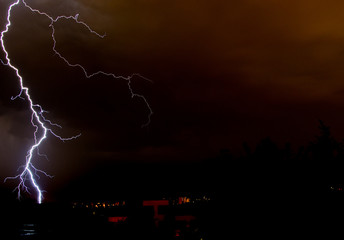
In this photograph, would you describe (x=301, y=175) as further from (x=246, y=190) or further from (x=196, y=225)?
(x=196, y=225)

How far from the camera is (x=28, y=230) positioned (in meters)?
5.69

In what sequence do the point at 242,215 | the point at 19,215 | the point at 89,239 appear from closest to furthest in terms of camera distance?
the point at 242,215
the point at 89,239
the point at 19,215

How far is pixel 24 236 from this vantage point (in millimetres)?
5398

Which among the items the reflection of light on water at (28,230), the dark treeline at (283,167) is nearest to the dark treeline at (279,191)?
the dark treeline at (283,167)

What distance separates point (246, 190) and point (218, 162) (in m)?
0.43

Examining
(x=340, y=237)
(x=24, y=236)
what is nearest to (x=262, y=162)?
(x=340, y=237)

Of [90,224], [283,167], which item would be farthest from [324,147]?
[90,224]

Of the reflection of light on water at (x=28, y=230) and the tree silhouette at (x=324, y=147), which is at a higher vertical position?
the tree silhouette at (x=324, y=147)

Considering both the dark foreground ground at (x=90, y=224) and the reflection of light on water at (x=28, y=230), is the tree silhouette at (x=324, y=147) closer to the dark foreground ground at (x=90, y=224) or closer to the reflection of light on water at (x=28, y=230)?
the dark foreground ground at (x=90, y=224)

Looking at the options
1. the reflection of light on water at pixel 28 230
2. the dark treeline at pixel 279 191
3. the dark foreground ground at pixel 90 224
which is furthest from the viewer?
the reflection of light on water at pixel 28 230

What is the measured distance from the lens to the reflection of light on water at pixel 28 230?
548cm

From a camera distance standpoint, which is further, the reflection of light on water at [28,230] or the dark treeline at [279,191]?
the reflection of light on water at [28,230]

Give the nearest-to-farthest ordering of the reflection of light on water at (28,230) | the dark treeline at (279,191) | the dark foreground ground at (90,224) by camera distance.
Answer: the dark treeline at (279,191) → the dark foreground ground at (90,224) → the reflection of light on water at (28,230)

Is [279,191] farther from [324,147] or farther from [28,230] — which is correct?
[28,230]
